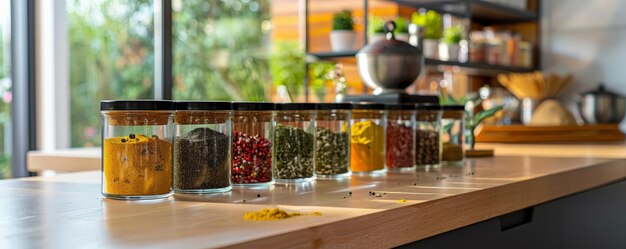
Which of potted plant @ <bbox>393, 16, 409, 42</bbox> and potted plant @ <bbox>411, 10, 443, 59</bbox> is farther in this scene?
potted plant @ <bbox>411, 10, 443, 59</bbox>

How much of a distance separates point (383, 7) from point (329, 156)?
309 centimetres

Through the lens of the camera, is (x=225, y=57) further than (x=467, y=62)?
Yes

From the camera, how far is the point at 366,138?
4.57 feet

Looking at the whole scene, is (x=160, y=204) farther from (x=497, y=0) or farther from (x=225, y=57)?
(x=225, y=57)

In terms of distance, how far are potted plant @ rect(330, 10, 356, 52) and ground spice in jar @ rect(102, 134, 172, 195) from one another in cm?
267

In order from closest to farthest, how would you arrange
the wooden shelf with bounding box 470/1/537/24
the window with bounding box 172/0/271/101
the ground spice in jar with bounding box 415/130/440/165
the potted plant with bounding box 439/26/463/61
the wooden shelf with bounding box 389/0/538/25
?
the ground spice in jar with bounding box 415/130/440/165 < the potted plant with bounding box 439/26/463/61 < the wooden shelf with bounding box 389/0/538/25 < the wooden shelf with bounding box 470/1/537/24 < the window with bounding box 172/0/271/101

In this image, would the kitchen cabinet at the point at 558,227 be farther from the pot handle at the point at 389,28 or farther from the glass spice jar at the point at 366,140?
the pot handle at the point at 389,28

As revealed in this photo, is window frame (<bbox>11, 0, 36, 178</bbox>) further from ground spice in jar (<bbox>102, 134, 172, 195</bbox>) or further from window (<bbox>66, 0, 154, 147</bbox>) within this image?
window (<bbox>66, 0, 154, 147</bbox>)

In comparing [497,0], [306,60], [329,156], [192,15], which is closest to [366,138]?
[329,156]

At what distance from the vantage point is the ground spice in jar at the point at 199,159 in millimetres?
1044

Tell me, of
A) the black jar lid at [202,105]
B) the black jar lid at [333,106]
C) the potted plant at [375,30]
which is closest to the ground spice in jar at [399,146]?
the black jar lid at [333,106]

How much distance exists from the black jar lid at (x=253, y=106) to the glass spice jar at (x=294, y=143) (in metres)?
0.05

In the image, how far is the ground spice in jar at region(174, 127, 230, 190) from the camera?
104cm

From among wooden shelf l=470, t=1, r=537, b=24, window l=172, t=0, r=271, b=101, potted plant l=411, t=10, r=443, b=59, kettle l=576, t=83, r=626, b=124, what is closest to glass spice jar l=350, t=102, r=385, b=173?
potted plant l=411, t=10, r=443, b=59
